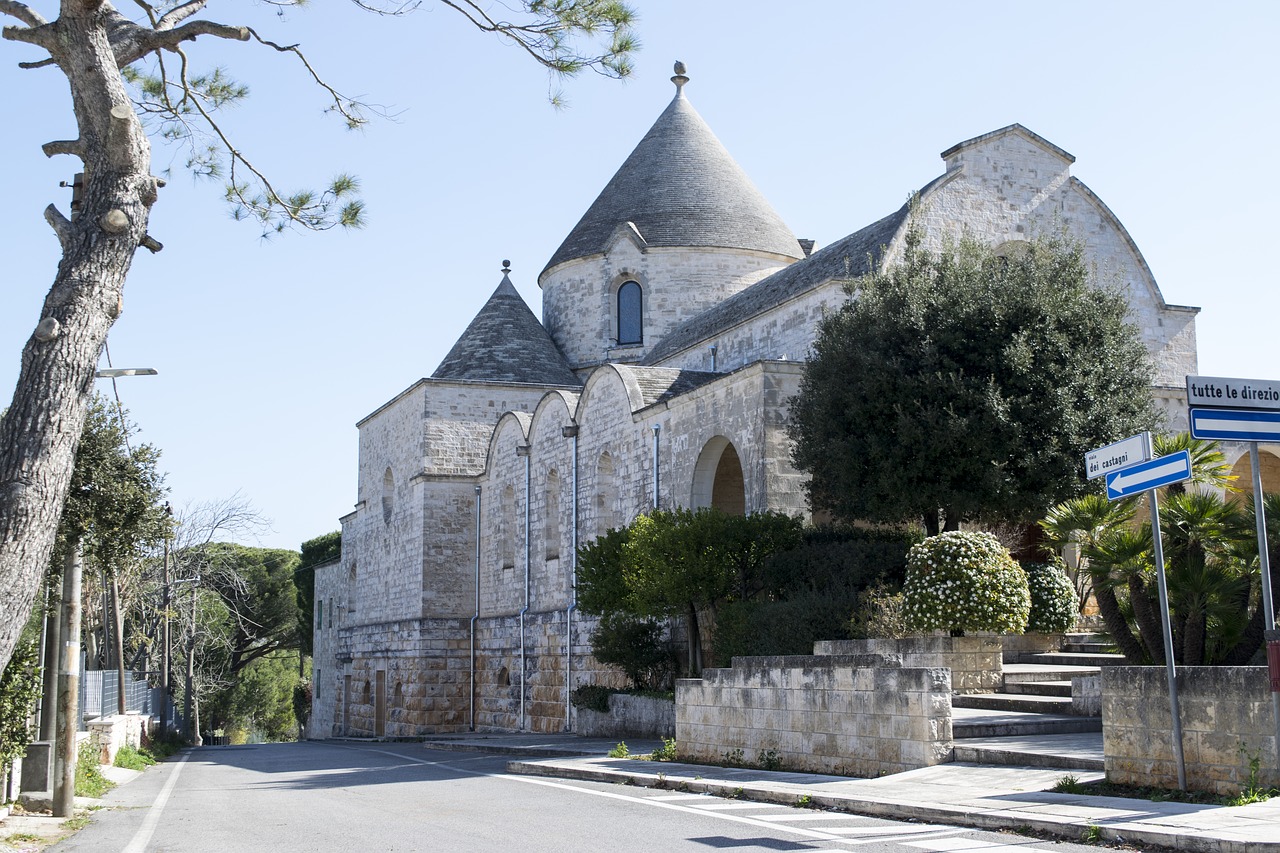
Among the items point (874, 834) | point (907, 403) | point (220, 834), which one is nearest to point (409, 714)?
point (907, 403)

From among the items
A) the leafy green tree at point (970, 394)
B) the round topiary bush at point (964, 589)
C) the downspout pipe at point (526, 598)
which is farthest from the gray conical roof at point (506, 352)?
the round topiary bush at point (964, 589)

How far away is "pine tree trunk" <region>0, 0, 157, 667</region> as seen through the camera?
7.58 metres

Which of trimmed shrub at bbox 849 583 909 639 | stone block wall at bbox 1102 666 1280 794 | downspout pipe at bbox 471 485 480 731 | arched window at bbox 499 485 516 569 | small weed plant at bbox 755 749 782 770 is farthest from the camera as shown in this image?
downspout pipe at bbox 471 485 480 731

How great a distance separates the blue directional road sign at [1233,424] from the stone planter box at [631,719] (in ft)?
38.1

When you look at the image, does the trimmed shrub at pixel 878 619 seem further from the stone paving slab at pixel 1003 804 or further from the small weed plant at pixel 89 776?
the small weed plant at pixel 89 776

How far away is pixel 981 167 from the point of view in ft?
78.0

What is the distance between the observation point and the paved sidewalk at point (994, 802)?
7.34 meters

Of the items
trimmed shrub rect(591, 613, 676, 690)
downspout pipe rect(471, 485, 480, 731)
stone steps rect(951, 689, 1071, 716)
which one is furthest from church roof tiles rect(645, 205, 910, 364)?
stone steps rect(951, 689, 1071, 716)

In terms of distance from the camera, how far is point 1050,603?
16641 millimetres

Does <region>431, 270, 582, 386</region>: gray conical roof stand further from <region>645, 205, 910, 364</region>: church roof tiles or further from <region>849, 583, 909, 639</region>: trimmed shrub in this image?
<region>849, 583, 909, 639</region>: trimmed shrub

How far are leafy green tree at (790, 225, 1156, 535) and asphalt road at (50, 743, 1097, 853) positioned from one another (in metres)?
6.87

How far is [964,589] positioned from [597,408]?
40.4 ft

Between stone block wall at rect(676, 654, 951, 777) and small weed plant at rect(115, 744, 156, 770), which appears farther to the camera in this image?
small weed plant at rect(115, 744, 156, 770)

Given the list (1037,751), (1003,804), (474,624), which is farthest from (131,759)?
(1003,804)
